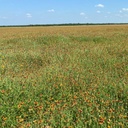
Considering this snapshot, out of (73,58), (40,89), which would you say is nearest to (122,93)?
(40,89)

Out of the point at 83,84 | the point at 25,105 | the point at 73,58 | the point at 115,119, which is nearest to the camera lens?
the point at 115,119

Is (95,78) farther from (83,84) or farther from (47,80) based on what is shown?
(47,80)

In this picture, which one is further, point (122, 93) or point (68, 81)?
point (68, 81)

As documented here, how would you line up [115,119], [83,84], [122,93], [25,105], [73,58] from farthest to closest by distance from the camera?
[73,58]
[83,84]
[122,93]
[25,105]
[115,119]

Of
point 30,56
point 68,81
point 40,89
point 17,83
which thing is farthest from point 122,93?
point 30,56

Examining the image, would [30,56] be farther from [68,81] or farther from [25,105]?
[25,105]

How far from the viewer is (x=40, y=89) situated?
177 inches

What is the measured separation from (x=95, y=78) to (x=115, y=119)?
2023mm

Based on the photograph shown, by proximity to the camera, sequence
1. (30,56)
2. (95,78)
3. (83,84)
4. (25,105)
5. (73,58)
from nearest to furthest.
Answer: (25,105) → (83,84) → (95,78) → (73,58) → (30,56)

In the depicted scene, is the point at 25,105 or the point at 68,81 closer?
the point at 25,105

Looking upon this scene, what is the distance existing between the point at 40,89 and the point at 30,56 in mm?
4167

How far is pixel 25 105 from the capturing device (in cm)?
388

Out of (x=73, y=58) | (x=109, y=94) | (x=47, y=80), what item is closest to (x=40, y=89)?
(x=47, y=80)

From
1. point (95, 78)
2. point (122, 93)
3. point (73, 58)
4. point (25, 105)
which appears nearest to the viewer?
point (25, 105)
